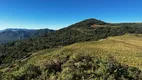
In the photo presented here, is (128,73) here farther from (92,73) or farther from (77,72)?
(77,72)

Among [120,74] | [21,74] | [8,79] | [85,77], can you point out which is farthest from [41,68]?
[120,74]

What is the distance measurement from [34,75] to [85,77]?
5.95m

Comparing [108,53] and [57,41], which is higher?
[108,53]

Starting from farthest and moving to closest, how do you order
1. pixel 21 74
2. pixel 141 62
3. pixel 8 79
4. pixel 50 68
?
pixel 141 62 → pixel 50 68 → pixel 21 74 → pixel 8 79

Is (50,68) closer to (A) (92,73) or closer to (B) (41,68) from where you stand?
(B) (41,68)

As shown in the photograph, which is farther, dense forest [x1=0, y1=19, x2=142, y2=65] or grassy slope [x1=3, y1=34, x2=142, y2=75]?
dense forest [x1=0, y1=19, x2=142, y2=65]

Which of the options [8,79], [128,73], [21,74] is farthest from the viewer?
[128,73]

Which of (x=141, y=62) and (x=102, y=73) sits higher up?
(x=102, y=73)

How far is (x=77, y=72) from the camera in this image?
17.5 metres

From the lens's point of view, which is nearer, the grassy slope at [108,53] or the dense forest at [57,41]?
the grassy slope at [108,53]

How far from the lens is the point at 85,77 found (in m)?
17.3

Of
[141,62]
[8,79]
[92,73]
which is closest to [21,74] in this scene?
[8,79]

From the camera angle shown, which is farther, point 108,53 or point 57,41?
point 57,41

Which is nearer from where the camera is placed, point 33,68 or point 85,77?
point 85,77
